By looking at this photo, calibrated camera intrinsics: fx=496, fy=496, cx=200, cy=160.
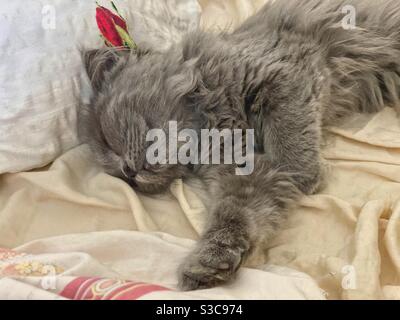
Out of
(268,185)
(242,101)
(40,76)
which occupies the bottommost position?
(268,185)

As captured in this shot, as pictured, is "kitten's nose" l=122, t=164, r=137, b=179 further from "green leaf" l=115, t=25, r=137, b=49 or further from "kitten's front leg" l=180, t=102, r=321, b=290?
"green leaf" l=115, t=25, r=137, b=49

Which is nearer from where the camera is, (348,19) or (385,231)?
(385,231)

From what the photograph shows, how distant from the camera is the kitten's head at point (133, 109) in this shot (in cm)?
162

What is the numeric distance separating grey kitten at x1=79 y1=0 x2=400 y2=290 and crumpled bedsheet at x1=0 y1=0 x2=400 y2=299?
0.07 meters

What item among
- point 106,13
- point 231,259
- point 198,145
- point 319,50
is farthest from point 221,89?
point 231,259

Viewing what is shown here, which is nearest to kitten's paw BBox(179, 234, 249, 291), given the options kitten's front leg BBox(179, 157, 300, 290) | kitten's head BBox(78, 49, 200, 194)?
kitten's front leg BBox(179, 157, 300, 290)

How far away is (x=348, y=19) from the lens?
1.88 m

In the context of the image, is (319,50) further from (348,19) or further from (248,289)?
(248,289)

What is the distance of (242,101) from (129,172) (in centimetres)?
45

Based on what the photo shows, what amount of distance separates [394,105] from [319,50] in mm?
379

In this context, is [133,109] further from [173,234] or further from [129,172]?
[173,234]

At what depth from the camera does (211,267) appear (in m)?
1.30

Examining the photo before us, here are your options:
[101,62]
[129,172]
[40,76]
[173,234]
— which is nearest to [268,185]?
[173,234]

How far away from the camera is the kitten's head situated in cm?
162
